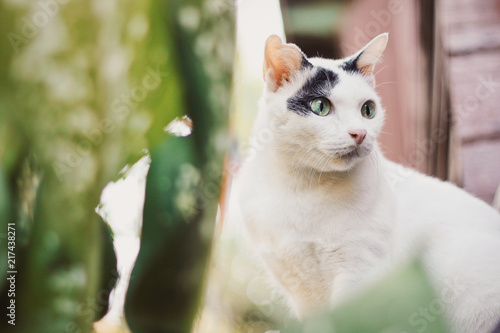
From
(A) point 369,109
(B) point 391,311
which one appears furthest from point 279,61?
(B) point 391,311

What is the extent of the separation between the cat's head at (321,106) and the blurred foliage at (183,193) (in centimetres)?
27

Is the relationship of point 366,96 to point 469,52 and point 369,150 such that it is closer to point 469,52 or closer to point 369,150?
point 369,150

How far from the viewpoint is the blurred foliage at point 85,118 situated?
0.46 metres

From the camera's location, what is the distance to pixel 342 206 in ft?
2.45

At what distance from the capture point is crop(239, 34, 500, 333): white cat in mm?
697

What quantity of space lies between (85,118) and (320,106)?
410mm

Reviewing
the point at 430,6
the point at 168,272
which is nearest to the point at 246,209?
the point at 168,272

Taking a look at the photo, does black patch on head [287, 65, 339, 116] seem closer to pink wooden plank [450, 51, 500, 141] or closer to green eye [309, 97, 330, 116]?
green eye [309, 97, 330, 116]

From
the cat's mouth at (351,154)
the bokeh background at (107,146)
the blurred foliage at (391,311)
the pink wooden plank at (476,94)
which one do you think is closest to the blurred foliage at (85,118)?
the bokeh background at (107,146)

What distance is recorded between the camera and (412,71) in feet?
3.14

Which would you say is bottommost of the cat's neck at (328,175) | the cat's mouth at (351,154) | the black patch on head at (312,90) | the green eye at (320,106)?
the cat's neck at (328,175)

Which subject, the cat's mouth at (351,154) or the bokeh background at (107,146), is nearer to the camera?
the bokeh background at (107,146)

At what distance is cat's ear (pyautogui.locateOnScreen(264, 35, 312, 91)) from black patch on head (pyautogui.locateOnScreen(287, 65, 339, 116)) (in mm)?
33

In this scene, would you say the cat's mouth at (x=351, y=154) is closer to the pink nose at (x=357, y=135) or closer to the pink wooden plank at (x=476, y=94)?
the pink nose at (x=357, y=135)
